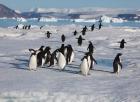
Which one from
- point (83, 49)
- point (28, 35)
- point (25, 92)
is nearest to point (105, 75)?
point (25, 92)

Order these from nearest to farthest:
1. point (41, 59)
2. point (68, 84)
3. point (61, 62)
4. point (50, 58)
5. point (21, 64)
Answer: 1. point (68, 84)
2. point (61, 62)
3. point (41, 59)
4. point (50, 58)
5. point (21, 64)

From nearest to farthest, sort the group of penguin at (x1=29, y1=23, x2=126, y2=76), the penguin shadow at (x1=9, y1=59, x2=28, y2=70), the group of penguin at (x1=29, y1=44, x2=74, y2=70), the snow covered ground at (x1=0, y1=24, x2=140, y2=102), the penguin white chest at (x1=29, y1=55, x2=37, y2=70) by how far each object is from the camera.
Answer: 1. the snow covered ground at (x1=0, y1=24, x2=140, y2=102)
2. the group of penguin at (x1=29, y1=23, x2=126, y2=76)
3. the penguin white chest at (x1=29, y1=55, x2=37, y2=70)
4. the group of penguin at (x1=29, y1=44, x2=74, y2=70)
5. the penguin shadow at (x1=9, y1=59, x2=28, y2=70)

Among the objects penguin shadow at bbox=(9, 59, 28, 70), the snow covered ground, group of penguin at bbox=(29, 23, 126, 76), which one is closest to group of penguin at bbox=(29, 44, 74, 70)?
group of penguin at bbox=(29, 23, 126, 76)

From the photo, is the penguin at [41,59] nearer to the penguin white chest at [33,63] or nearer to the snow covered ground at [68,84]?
the snow covered ground at [68,84]

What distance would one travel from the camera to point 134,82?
15742 millimetres

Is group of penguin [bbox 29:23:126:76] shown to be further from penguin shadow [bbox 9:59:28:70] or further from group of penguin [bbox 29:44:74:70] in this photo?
penguin shadow [bbox 9:59:28:70]

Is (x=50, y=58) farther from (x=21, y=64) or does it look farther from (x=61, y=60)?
(x=21, y=64)

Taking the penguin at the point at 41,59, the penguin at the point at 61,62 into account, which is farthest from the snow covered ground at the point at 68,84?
the penguin at the point at 41,59

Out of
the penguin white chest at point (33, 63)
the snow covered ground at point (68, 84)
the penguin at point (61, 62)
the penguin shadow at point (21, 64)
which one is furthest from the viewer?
the penguin shadow at point (21, 64)

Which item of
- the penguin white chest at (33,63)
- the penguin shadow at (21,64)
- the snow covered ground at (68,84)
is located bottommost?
the snow covered ground at (68,84)

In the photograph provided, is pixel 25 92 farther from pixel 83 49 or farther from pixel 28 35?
pixel 28 35

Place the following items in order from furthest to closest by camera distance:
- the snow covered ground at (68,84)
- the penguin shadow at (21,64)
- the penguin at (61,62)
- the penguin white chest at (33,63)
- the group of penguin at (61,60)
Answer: the penguin shadow at (21,64), the penguin at (61,62), the penguin white chest at (33,63), the group of penguin at (61,60), the snow covered ground at (68,84)

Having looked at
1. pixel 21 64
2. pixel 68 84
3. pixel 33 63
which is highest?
pixel 33 63

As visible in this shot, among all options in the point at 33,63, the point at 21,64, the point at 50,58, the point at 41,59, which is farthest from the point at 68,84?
the point at 21,64
